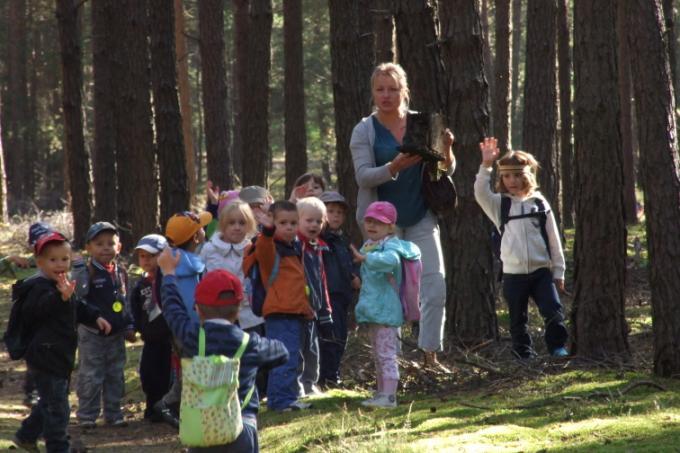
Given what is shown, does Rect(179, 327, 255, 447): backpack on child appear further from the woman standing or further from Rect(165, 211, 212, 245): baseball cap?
the woman standing

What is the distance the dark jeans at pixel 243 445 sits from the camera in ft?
19.3

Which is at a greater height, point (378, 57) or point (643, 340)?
point (378, 57)

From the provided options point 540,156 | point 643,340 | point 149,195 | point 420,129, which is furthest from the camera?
point 540,156

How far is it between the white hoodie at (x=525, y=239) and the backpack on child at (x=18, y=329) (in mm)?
3901

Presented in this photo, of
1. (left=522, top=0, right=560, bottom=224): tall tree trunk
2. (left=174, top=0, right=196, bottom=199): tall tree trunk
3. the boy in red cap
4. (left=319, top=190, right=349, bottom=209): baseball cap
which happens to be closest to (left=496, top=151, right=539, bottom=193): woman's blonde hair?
(left=319, top=190, right=349, bottom=209): baseball cap

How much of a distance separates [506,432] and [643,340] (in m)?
5.04

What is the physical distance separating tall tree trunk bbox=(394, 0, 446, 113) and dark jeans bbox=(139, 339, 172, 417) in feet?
11.0

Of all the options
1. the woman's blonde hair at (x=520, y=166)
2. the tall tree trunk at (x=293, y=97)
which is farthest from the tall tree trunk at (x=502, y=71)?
the woman's blonde hair at (x=520, y=166)

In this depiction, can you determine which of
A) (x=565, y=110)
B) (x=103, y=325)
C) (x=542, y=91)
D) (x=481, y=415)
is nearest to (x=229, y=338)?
(x=481, y=415)

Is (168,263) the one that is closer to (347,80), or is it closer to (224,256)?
(224,256)

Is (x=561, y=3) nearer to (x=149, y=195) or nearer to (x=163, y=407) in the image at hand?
(x=149, y=195)

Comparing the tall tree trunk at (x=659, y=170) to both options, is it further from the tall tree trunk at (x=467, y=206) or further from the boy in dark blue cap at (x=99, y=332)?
the boy in dark blue cap at (x=99, y=332)

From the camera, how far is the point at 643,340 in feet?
36.1

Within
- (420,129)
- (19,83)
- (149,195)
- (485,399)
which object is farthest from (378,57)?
(19,83)
